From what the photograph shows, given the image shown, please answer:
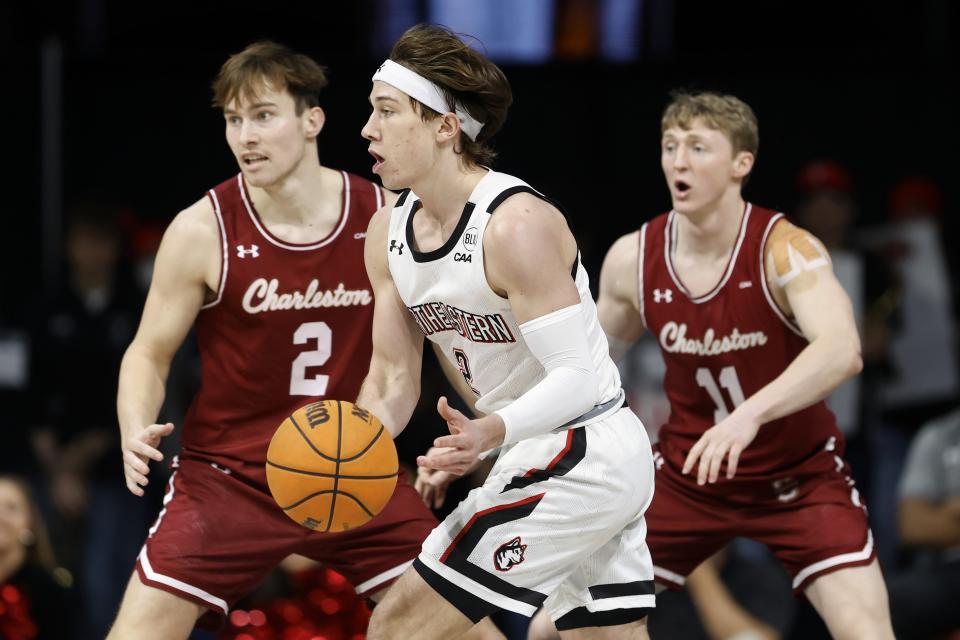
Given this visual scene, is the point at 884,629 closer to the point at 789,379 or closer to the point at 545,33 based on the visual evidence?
the point at 789,379

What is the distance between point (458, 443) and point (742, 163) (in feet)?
6.80

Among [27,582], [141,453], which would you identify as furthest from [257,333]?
[27,582]

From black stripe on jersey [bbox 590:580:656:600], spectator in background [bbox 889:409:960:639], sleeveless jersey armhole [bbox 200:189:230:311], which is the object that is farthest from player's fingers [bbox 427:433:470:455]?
spectator in background [bbox 889:409:960:639]

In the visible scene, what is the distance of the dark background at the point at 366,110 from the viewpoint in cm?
886

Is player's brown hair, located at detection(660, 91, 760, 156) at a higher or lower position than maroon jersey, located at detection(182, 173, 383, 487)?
higher

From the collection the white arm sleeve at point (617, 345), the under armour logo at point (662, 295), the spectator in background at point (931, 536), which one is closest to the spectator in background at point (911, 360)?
the spectator in background at point (931, 536)

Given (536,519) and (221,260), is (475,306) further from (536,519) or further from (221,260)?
(221,260)

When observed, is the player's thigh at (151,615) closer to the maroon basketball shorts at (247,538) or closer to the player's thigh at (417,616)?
the maroon basketball shorts at (247,538)

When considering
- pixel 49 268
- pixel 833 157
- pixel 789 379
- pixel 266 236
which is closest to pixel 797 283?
pixel 789 379

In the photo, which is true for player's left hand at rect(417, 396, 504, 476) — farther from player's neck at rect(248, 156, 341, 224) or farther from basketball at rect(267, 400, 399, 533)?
player's neck at rect(248, 156, 341, 224)

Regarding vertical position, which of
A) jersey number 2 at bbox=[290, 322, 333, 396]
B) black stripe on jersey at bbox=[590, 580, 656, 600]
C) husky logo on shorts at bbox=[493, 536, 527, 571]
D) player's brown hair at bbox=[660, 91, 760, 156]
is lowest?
black stripe on jersey at bbox=[590, 580, 656, 600]

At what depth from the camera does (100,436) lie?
7703 millimetres

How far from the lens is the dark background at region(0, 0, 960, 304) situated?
349 inches

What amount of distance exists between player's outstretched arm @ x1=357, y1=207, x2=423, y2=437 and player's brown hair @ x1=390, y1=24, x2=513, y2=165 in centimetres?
43
